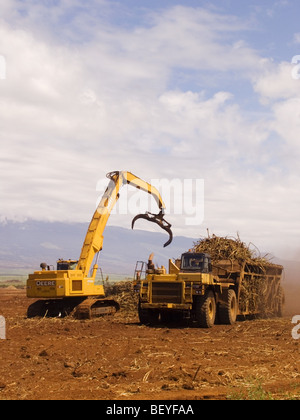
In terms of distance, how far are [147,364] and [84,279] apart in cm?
1189

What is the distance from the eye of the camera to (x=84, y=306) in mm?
24188

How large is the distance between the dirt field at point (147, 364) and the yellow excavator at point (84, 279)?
3.11 m

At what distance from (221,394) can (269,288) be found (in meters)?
19.6

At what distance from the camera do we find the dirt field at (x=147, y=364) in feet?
33.3

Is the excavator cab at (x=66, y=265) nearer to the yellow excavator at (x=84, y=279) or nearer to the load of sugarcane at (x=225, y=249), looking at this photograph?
the yellow excavator at (x=84, y=279)

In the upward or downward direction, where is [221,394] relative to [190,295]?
downward

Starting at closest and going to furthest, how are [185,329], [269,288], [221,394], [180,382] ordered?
[221,394]
[180,382]
[185,329]
[269,288]

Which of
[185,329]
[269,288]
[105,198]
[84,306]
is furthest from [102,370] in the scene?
[269,288]

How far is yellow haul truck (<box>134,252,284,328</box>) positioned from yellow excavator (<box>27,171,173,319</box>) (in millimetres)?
1786

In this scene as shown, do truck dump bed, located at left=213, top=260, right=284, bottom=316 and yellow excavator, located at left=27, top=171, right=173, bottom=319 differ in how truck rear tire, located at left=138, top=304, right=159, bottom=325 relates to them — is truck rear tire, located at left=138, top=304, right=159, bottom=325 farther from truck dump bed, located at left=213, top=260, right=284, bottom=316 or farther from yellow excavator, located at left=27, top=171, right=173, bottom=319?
truck dump bed, located at left=213, top=260, right=284, bottom=316

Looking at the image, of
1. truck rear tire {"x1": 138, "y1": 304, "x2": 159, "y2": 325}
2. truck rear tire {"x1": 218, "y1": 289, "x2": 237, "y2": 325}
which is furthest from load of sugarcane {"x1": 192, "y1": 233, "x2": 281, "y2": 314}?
truck rear tire {"x1": 138, "y1": 304, "x2": 159, "y2": 325}

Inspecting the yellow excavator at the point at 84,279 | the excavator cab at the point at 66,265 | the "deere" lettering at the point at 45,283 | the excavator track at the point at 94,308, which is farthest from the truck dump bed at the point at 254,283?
the "deere" lettering at the point at 45,283
